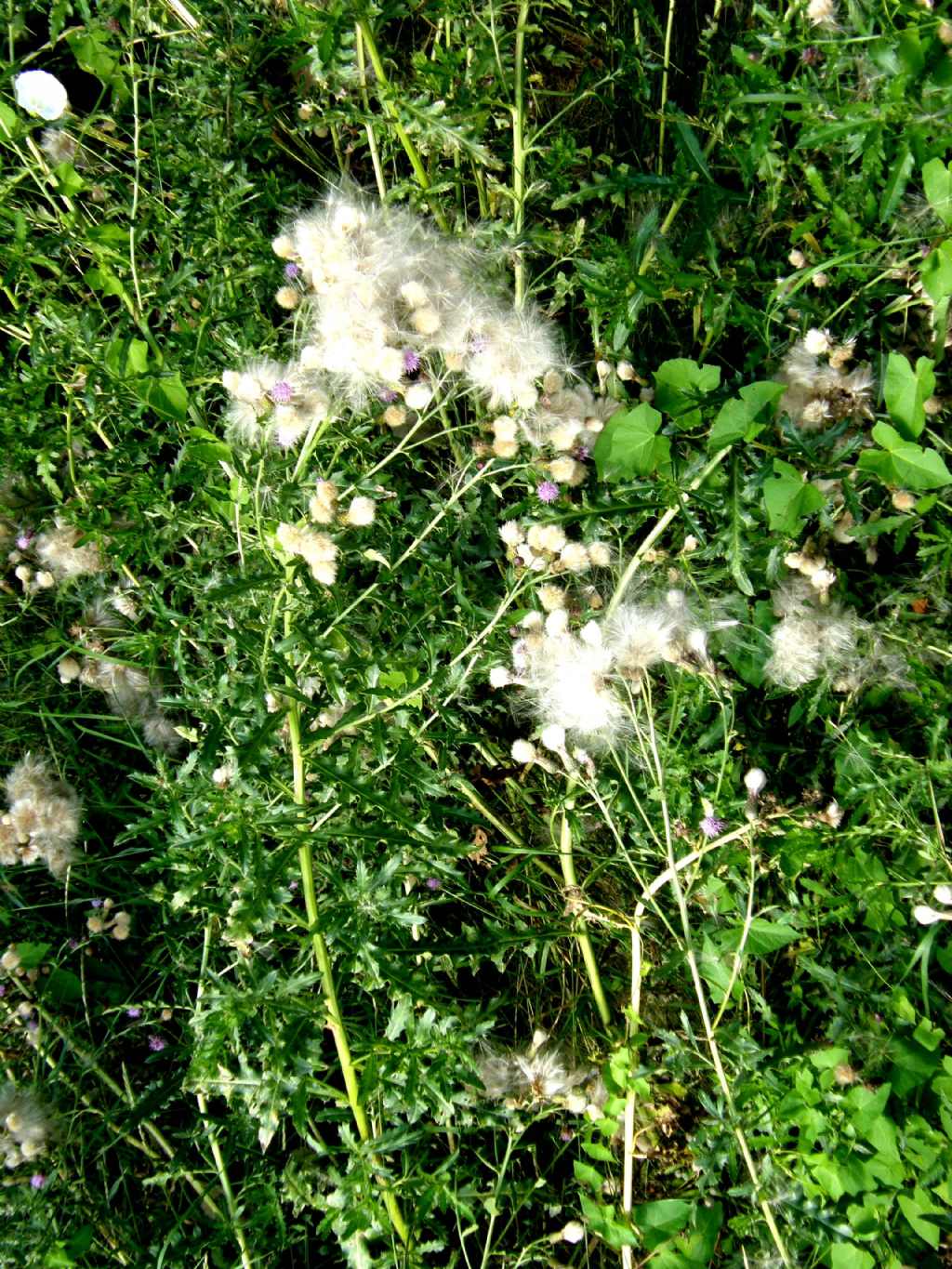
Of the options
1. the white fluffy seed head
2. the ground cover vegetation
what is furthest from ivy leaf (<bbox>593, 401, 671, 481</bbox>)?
the white fluffy seed head

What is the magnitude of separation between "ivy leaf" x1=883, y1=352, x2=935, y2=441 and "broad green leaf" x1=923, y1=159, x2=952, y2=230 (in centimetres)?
27

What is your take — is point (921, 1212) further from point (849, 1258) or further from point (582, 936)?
point (582, 936)

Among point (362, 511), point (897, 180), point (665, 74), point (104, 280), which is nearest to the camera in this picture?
point (362, 511)

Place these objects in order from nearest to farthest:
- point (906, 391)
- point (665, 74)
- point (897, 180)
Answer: point (897, 180)
point (906, 391)
point (665, 74)

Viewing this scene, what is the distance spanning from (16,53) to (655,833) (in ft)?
8.08

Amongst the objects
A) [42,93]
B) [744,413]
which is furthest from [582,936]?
[42,93]

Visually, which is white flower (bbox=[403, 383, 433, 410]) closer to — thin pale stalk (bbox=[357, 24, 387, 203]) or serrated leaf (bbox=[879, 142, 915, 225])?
thin pale stalk (bbox=[357, 24, 387, 203])

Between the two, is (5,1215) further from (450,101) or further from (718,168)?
(718,168)

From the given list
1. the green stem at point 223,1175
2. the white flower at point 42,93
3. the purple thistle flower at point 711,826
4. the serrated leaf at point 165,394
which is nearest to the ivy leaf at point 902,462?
the purple thistle flower at point 711,826

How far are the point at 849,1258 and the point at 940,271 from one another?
196 centimetres

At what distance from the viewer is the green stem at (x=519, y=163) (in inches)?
77.0

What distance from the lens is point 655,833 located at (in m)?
2.05

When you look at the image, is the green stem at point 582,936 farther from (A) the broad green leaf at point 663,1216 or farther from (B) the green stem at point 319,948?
(B) the green stem at point 319,948

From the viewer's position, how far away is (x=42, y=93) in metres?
1.96
